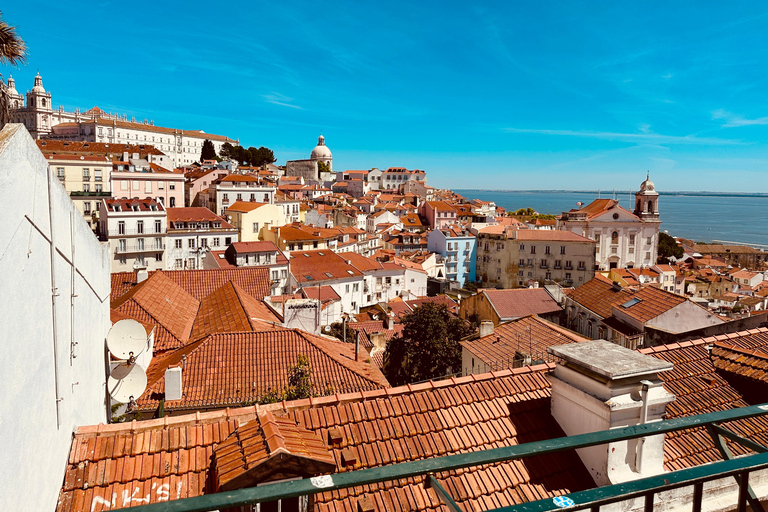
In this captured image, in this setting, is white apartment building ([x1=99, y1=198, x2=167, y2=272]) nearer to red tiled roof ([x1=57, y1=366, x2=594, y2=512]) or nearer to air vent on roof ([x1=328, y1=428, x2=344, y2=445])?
red tiled roof ([x1=57, y1=366, x2=594, y2=512])

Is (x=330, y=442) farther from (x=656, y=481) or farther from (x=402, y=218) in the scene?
(x=402, y=218)

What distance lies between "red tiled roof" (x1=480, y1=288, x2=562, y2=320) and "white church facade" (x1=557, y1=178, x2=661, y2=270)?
4062cm

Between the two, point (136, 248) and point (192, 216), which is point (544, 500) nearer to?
point (136, 248)

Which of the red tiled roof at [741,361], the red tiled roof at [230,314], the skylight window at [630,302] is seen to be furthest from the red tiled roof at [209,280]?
the red tiled roof at [741,361]

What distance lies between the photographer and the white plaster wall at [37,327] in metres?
2.67

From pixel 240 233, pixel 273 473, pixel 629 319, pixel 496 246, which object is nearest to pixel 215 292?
pixel 629 319

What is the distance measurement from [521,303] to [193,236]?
29985 millimetres

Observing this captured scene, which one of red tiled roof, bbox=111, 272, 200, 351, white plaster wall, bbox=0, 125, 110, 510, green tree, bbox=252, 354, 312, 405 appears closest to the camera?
white plaster wall, bbox=0, 125, 110, 510

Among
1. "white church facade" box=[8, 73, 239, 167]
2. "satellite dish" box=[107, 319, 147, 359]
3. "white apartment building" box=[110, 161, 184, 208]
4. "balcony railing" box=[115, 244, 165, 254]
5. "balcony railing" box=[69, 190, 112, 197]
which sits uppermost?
"white church facade" box=[8, 73, 239, 167]

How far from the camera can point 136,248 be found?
39.6m

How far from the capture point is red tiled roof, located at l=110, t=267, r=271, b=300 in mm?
18812

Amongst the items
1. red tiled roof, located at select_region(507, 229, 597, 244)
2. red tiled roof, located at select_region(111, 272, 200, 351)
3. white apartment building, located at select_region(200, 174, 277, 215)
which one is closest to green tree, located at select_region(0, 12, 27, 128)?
red tiled roof, located at select_region(111, 272, 200, 351)

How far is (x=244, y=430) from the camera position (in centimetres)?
434

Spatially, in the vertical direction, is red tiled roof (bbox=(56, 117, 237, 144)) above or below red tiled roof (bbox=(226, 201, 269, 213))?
above
